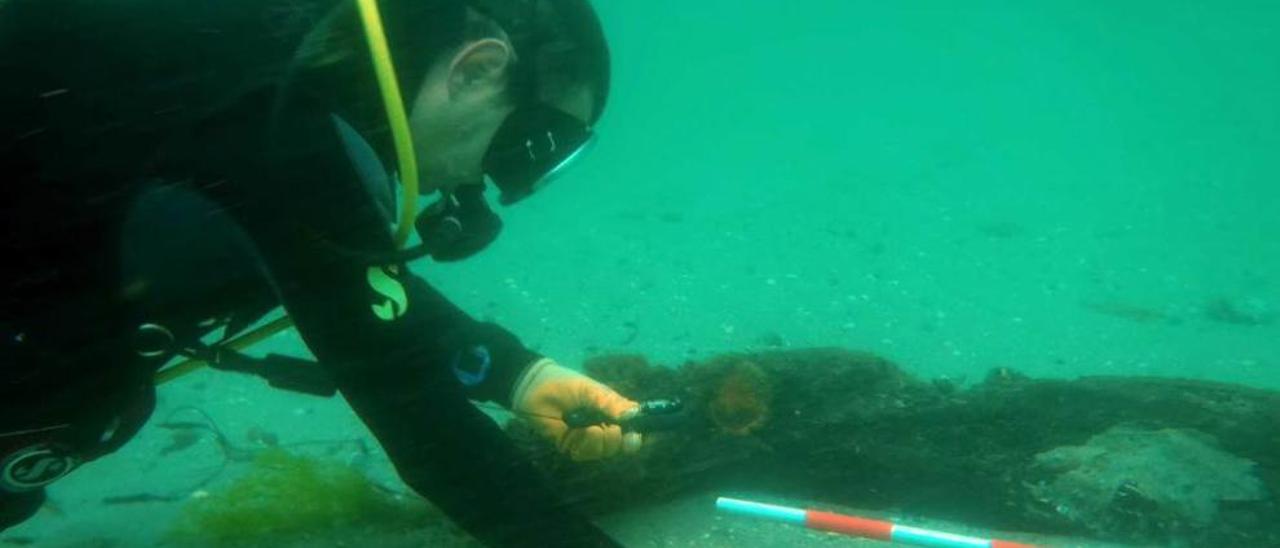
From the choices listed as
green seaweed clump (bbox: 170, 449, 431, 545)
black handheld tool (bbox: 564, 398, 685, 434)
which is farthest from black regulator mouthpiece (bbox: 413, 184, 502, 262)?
green seaweed clump (bbox: 170, 449, 431, 545)

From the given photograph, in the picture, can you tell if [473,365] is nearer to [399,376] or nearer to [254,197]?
[399,376]

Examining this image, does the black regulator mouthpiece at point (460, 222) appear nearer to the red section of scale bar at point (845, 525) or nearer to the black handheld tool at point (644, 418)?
the black handheld tool at point (644, 418)

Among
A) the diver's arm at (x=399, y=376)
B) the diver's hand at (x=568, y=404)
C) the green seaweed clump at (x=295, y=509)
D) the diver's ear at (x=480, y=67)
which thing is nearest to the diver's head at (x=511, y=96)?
A: the diver's ear at (x=480, y=67)

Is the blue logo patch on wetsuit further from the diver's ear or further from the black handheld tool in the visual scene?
the diver's ear

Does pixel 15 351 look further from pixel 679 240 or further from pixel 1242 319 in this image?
pixel 679 240

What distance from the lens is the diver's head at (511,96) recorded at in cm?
206

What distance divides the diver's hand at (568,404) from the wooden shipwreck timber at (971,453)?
15.6 inches

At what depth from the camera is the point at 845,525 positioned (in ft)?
10.9

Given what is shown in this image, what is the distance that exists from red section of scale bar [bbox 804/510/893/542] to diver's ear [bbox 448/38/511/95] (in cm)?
208

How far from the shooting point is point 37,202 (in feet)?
6.08

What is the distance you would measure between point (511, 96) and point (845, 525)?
6.96ft

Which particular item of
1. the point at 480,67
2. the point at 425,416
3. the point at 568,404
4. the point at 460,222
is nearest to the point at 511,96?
the point at 480,67

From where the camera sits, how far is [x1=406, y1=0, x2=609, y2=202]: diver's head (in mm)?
2062

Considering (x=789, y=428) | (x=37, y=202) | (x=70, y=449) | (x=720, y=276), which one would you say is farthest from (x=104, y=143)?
(x=720, y=276)
